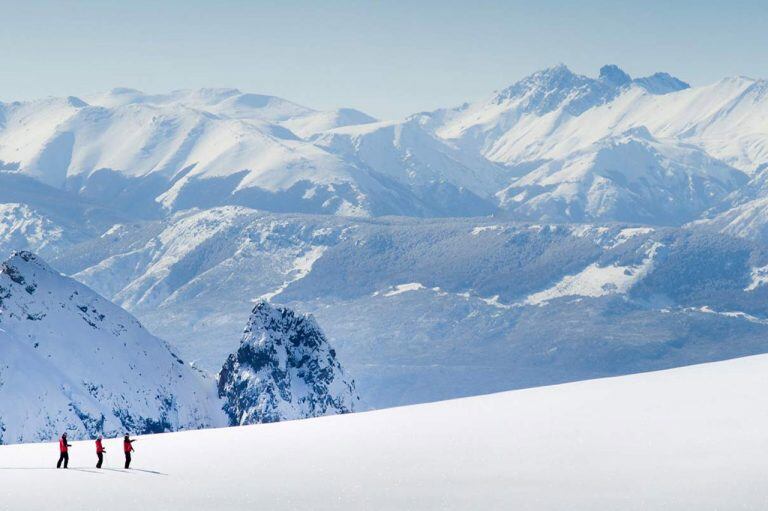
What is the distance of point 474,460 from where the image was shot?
7700cm

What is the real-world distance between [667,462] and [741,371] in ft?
106

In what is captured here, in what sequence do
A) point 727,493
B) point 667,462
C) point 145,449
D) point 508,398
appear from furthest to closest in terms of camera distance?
1. point 508,398
2. point 145,449
3. point 667,462
4. point 727,493

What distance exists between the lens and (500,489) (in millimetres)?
69250

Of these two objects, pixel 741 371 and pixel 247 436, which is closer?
pixel 247 436

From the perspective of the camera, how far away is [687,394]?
93125 mm

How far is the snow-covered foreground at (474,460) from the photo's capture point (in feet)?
223

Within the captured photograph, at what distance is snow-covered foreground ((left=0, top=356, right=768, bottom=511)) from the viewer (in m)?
67.9

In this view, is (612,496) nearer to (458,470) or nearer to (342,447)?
(458,470)

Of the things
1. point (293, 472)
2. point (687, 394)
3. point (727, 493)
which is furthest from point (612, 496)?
point (687, 394)

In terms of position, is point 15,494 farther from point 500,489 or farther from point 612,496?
point 612,496

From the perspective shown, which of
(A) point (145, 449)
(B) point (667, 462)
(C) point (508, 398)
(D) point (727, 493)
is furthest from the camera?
(C) point (508, 398)

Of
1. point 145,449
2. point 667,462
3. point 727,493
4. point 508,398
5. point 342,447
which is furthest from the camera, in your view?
point 508,398

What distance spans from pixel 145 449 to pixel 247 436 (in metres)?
6.97

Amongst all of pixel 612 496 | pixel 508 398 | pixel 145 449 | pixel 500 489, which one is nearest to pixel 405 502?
pixel 500 489
